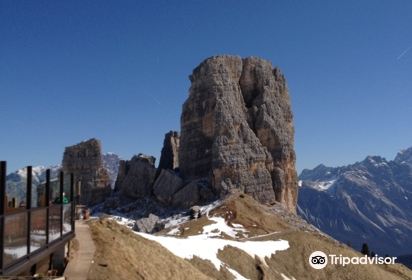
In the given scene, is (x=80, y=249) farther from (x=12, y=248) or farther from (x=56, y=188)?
(x=12, y=248)

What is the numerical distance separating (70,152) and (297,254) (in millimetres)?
96562

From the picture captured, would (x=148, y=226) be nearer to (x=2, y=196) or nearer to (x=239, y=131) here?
(x=239, y=131)

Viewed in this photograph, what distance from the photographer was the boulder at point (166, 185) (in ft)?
387

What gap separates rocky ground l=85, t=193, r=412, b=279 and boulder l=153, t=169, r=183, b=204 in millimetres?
19780

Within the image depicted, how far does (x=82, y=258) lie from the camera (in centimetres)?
2261

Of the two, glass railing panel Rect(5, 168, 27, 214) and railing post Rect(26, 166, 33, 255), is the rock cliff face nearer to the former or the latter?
glass railing panel Rect(5, 168, 27, 214)

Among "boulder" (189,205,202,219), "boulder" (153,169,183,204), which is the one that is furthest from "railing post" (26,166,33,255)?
"boulder" (153,169,183,204)

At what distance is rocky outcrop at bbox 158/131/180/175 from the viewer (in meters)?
146

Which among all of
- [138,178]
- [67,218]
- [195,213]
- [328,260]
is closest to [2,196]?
[67,218]

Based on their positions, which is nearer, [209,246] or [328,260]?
[209,246]

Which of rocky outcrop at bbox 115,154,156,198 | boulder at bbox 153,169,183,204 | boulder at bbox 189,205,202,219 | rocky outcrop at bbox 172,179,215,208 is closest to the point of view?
boulder at bbox 189,205,202,219

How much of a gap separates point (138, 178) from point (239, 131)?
3515 cm

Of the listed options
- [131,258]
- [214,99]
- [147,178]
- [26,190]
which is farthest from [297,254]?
[147,178]

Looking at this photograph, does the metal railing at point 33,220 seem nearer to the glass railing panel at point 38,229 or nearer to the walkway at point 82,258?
the glass railing panel at point 38,229
